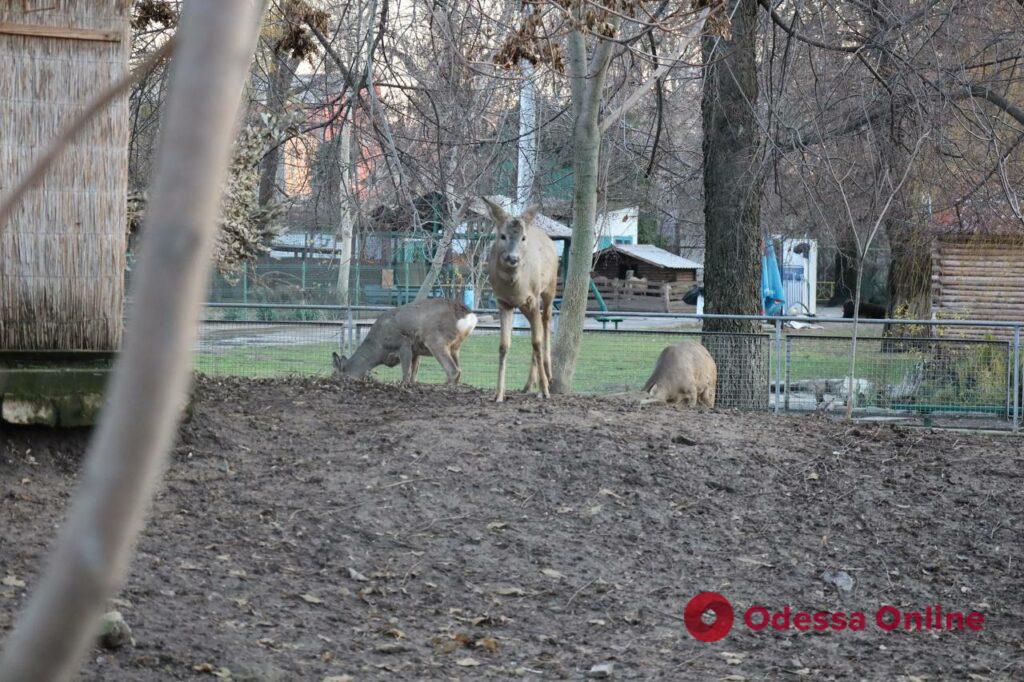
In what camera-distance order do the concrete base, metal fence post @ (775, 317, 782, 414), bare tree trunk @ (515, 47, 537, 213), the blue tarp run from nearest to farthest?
the concrete base < metal fence post @ (775, 317, 782, 414) < bare tree trunk @ (515, 47, 537, 213) < the blue tarp

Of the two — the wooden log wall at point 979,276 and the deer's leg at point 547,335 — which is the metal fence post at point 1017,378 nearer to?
the deer's leg at point 547,335

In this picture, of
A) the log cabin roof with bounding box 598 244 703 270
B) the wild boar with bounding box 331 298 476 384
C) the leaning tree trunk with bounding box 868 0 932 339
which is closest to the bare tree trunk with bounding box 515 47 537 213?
the wild boar with bounding box 331 298 476 384

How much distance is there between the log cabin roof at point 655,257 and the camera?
50938 mm

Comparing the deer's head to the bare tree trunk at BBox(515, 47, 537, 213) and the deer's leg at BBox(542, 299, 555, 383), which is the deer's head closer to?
the deer's leg at BBox(542, 299, 555, 383)

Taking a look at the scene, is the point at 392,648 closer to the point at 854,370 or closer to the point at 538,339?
the point at 538,339

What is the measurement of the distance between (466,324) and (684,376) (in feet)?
10.3

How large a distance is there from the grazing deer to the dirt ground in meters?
1.54

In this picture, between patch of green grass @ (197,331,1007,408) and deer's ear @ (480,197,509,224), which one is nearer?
deer's ear @ (480,197,509,224)

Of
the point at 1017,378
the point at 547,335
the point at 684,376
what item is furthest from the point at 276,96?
the point at 1017,378

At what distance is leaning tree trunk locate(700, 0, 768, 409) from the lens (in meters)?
14.7

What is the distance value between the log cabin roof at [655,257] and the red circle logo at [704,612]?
4332 cm

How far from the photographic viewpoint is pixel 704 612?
22.0 ft

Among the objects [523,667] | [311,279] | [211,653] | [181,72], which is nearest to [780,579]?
[523,667]

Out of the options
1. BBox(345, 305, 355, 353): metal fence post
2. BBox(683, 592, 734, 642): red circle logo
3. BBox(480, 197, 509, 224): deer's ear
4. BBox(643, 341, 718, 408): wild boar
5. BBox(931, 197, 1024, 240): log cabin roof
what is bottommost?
BBox(683, 592, 734, 642): red circle logo
